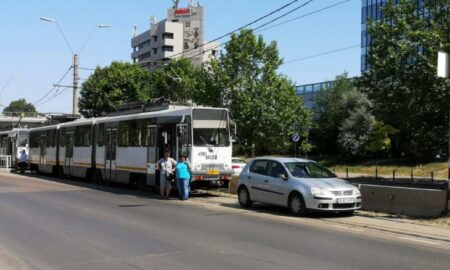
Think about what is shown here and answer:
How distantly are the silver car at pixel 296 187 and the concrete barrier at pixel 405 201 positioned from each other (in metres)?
1.27

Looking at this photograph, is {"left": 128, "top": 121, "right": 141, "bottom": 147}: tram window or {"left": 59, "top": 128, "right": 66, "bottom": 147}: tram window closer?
{"left": 128, "top": 121, "right": 141, "bottom": 147}: tram window

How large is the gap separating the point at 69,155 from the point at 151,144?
34.9 feet

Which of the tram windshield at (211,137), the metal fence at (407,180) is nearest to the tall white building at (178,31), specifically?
the metal fence at (407,180)

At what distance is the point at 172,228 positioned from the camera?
37.6 feet

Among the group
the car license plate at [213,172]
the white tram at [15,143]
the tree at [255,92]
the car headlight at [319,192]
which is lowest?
the car headlight at [319,192]

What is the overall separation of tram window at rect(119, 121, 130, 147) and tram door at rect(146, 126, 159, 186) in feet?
6.92

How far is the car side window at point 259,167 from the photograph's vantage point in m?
15.7

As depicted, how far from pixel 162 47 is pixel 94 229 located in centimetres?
12164

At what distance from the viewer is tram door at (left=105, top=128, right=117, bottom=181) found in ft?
79.2

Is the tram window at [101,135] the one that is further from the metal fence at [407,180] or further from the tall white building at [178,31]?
the tall white building at [178,31]

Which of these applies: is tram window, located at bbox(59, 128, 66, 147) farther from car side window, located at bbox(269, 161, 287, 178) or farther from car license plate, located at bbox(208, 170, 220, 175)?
car side window, located at bbox(269, 161, 287, 178)

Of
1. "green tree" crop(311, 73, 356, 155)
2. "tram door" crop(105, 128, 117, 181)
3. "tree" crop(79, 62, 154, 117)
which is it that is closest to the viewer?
"tram door" crop(105, 128, 117, 181)

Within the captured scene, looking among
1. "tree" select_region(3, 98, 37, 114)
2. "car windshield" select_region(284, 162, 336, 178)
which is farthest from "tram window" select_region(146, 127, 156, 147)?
"tree" select_region(3, 98, 37, 114)

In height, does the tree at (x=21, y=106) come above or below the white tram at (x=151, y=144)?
above
